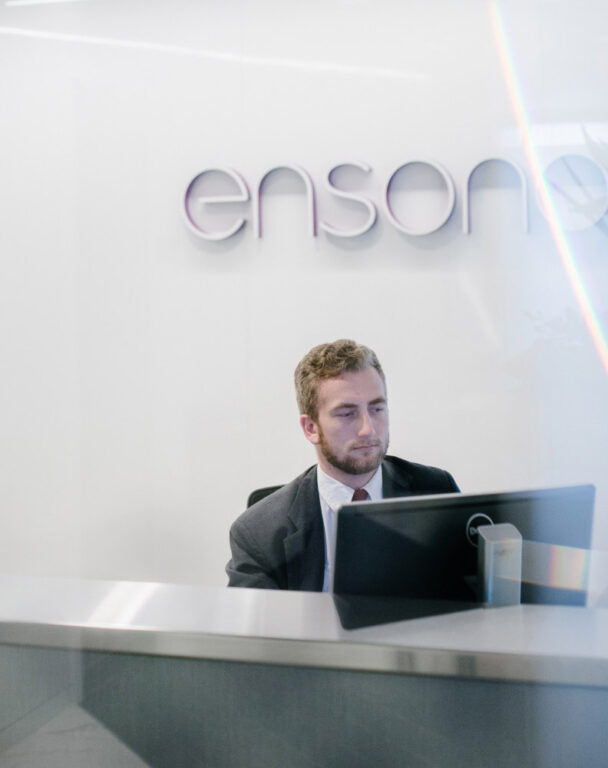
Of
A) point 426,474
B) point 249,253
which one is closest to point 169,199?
point 249,253

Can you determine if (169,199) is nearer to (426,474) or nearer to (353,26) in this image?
(353,26)

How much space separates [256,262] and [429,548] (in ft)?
8.28

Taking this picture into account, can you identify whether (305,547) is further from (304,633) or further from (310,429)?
(304,633)

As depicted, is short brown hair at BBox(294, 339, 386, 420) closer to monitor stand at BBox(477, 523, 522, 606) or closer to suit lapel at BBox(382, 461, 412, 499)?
suit lapel at BBox(382, 461, 412, 499)

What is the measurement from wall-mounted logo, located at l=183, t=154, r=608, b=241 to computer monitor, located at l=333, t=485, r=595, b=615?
7.26 ft

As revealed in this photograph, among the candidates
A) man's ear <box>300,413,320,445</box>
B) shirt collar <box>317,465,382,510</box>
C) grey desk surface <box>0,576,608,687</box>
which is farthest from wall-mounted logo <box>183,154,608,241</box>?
grey desk surface <box>0,576,608,687</box>

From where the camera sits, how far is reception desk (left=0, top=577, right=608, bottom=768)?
0.91m

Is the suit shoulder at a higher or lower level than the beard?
lower

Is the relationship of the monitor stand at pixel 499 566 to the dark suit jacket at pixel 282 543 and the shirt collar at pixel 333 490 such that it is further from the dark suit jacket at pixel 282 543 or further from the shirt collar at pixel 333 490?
the shirt collar at pixel 333 490

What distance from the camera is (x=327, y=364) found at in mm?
2451

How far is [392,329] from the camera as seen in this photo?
3492 mm

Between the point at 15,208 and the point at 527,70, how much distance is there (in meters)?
2.35

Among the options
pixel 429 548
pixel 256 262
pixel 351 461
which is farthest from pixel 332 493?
pixel 256 262

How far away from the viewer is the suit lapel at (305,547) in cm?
202
